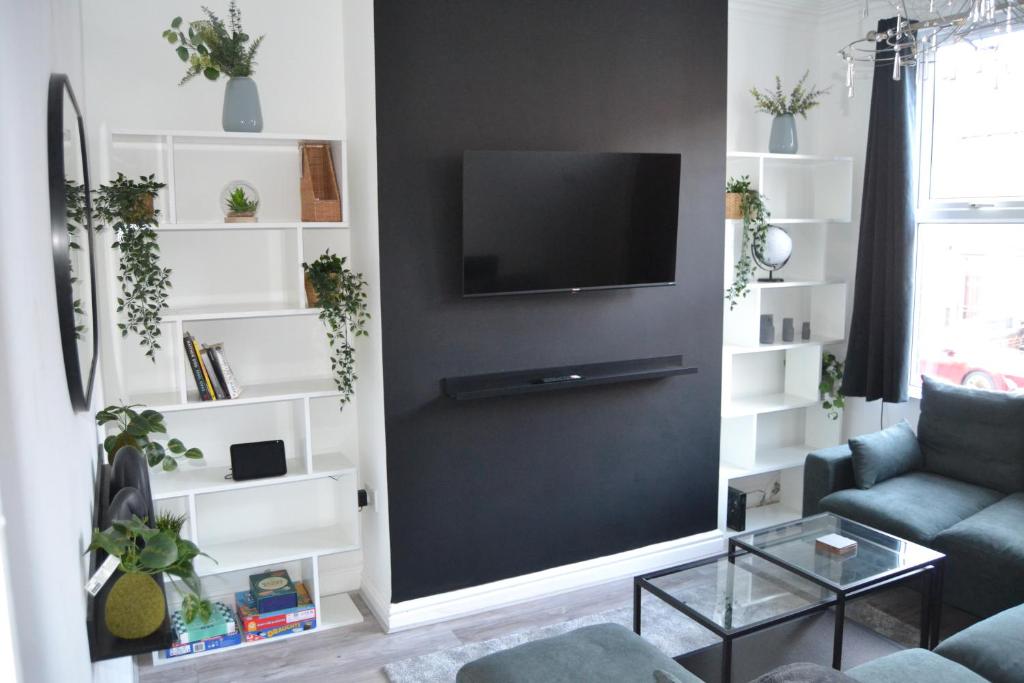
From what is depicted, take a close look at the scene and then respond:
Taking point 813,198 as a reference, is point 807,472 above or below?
below

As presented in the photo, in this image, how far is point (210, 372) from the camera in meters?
3.30

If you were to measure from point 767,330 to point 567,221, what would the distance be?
1.58 m

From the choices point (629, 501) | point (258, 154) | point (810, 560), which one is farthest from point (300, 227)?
point (810, 560)

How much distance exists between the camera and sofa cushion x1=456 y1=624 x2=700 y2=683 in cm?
236

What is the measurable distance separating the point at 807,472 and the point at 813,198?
5.52ft

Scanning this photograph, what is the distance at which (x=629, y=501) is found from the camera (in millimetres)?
3990

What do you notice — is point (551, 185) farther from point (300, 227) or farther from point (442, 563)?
point (442, 563)

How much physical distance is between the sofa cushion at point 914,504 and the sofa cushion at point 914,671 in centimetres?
111

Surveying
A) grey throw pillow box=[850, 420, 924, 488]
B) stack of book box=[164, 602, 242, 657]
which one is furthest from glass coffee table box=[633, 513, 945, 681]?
stack of book box=[164, 602, 242, 657]

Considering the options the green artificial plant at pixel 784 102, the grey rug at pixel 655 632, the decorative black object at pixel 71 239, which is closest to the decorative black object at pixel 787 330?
the green artificial plant at pixel 784 102

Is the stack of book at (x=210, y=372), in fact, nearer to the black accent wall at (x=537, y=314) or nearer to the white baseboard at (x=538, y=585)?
the black accent wall at (x=537, y=314)

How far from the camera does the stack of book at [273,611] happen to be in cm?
346

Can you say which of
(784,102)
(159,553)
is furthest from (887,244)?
(159,553)

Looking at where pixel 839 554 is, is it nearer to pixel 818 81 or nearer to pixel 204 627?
pixel 204 627
